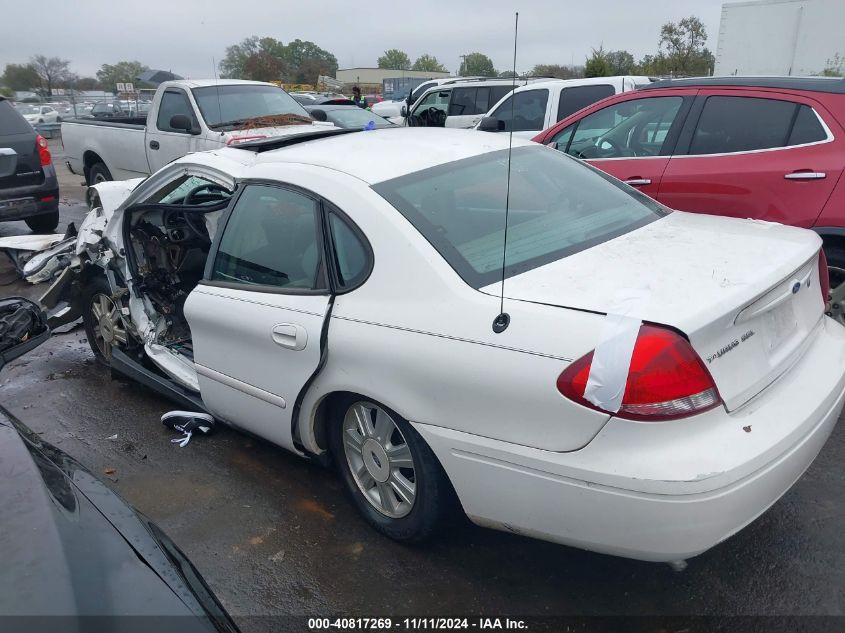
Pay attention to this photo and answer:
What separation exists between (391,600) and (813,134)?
377 centimetres

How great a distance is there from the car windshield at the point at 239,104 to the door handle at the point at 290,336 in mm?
6099

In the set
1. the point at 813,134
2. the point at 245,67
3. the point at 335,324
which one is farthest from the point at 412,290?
the point at 245,67

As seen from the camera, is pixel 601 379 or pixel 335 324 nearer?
pixel 601 379

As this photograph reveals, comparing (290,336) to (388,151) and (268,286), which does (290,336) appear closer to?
(268,286)

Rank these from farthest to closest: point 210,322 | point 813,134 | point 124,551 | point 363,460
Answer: point 813,134, point 210,322, point 363,460, point 124,551

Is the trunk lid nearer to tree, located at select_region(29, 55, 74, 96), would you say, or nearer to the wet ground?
the wet ground

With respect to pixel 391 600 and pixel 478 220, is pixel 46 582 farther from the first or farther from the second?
pixel 478 220

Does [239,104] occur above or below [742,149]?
above

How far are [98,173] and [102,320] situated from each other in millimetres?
6742

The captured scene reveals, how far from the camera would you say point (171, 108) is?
908 cm

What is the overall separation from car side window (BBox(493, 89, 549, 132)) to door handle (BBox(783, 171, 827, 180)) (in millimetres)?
5125

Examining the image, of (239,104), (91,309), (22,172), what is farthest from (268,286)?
(22,172)

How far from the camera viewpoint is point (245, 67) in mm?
25906

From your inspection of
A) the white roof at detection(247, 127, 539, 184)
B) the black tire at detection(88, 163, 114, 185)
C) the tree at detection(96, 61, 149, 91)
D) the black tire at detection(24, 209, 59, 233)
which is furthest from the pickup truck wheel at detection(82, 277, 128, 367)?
the tree at detection(96, 61, 149, 91)
